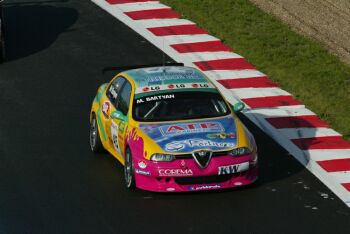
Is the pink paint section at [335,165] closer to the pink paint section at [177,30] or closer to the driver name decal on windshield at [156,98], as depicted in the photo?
the driver name decal on windshield at [156,98]

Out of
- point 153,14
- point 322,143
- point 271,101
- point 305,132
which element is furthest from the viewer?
point 153,14

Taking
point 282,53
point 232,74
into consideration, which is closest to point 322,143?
point 232,74

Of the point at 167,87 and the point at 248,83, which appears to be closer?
the point at 167,87

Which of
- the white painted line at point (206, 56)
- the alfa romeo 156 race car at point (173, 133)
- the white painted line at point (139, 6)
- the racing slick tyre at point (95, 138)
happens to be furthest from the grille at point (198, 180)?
the white painted line at point (139, 6)

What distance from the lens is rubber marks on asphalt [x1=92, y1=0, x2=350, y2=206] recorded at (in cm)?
1703

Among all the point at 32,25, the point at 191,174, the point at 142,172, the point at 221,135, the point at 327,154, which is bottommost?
the point at 32,25

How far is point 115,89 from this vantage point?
17.4 meters

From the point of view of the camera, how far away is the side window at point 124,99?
54.2 ft

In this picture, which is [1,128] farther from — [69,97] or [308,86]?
[308,86]

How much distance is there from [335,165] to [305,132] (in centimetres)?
173

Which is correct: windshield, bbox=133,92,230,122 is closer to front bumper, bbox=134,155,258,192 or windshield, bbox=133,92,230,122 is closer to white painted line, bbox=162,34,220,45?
front bumper, bbox=134,155,258,192

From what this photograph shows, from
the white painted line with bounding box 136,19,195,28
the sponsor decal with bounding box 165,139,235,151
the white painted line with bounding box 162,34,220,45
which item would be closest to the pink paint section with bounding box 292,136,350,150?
the sponsor decal with bounding box 165,139,235,151

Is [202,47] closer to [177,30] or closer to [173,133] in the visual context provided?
[177,30]

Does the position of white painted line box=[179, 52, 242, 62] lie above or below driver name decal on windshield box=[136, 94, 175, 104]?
below
